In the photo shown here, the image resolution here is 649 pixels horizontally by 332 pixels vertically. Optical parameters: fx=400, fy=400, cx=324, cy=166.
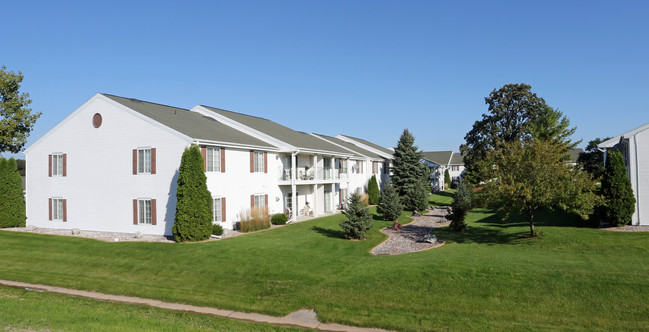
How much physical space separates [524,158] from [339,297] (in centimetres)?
1128

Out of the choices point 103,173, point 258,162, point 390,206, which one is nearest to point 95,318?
point 103,173

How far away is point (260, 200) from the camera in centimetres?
2650

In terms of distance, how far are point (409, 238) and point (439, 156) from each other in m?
69.4

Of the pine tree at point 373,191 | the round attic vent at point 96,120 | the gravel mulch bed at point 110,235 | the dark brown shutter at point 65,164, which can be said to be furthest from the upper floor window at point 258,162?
the pine tree at point 373,191

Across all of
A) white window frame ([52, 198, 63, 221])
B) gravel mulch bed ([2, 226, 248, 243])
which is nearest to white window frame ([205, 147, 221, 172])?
gravel mulch bed ([2, 226, 248, 243])

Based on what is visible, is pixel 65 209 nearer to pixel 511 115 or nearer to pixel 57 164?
pixel 57 164

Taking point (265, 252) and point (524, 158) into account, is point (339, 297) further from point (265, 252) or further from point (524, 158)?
point (524, 158)

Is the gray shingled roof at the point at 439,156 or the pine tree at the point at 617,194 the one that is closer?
the pine tree at the point at 617,194

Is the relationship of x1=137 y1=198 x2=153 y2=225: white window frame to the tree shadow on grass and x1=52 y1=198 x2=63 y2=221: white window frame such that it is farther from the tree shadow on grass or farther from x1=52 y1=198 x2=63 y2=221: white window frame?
the tree shadow on grass

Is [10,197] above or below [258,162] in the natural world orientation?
below

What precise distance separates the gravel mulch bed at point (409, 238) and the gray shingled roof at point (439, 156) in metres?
54.8

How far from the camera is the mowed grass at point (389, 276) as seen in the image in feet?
35.4

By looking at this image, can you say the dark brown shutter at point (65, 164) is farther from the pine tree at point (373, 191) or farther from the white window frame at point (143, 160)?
the pine tree at point (373, 191)

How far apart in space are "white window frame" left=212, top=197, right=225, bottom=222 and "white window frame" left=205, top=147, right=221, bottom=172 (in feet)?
5.56
